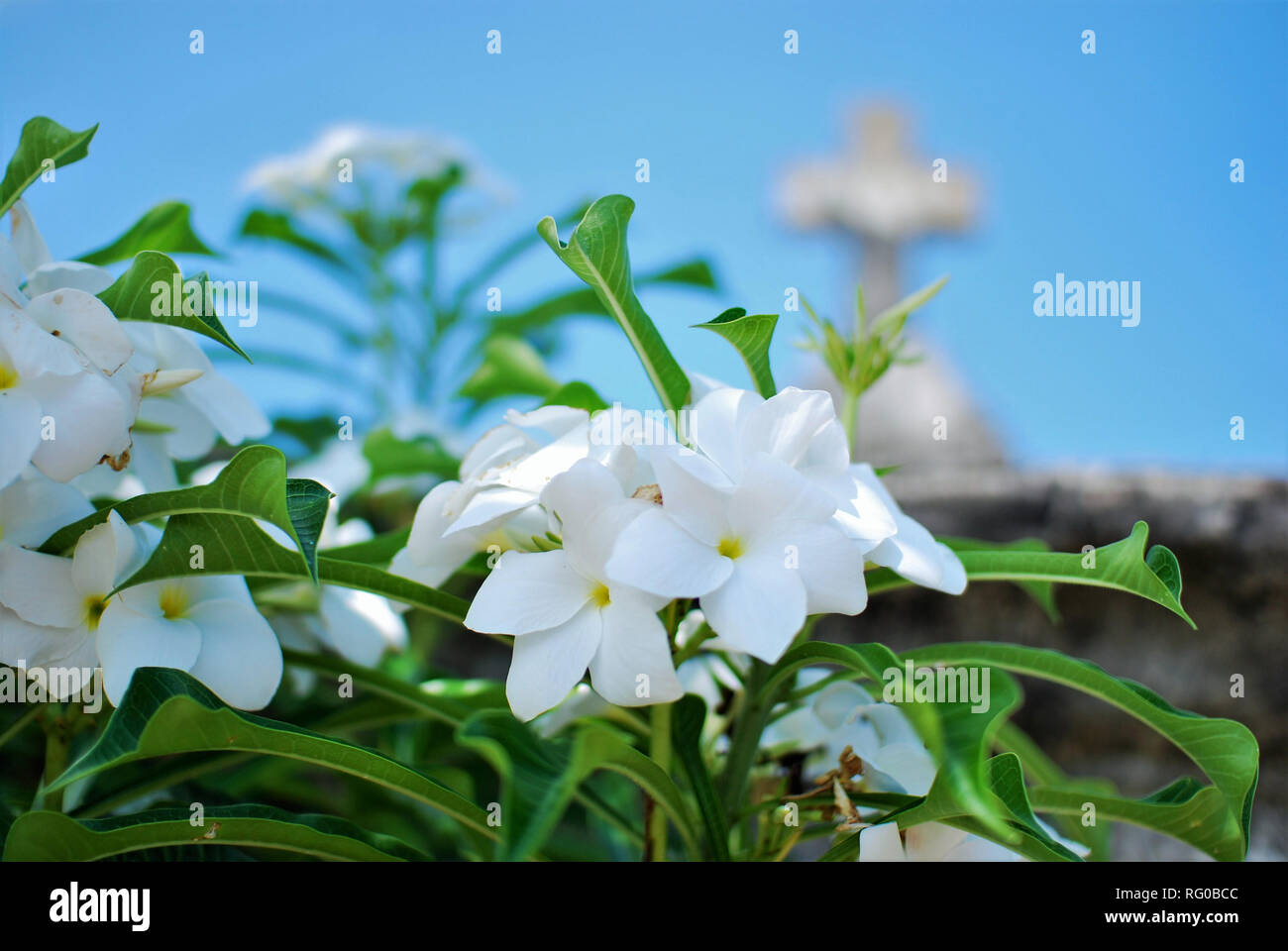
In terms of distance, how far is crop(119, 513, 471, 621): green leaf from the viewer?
1.95 ft

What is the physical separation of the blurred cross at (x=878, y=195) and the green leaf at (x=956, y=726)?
4.92m

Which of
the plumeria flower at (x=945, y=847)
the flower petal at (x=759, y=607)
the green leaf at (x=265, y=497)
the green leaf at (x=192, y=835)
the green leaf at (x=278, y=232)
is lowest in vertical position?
the plumeria flower at (x=945, y=847)

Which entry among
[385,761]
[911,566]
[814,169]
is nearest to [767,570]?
[911,566]

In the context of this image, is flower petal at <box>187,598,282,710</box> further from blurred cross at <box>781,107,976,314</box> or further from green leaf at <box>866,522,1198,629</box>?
blurred cross at <box>781,107,976,314</box>

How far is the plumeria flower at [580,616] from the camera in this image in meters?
0.53

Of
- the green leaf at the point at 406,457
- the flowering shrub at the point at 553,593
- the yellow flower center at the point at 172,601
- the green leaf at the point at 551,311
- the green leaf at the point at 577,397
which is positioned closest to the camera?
the flowering shrub at the point at 553,593

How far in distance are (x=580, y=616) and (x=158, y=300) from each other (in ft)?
1.13

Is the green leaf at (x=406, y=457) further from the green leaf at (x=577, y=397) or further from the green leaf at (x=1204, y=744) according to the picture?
the green leaf at (x=1204, y=744)

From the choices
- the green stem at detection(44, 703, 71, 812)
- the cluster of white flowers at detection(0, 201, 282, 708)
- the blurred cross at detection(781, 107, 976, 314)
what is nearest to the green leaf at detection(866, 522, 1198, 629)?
the cluster of white flowers at detection(0, 201, 282, 708)

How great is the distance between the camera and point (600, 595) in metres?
0.55

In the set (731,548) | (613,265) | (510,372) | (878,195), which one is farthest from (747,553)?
(878,195)

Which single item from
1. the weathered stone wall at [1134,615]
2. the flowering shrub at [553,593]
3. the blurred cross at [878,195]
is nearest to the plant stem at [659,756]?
the flowering shrub at [553,593]
